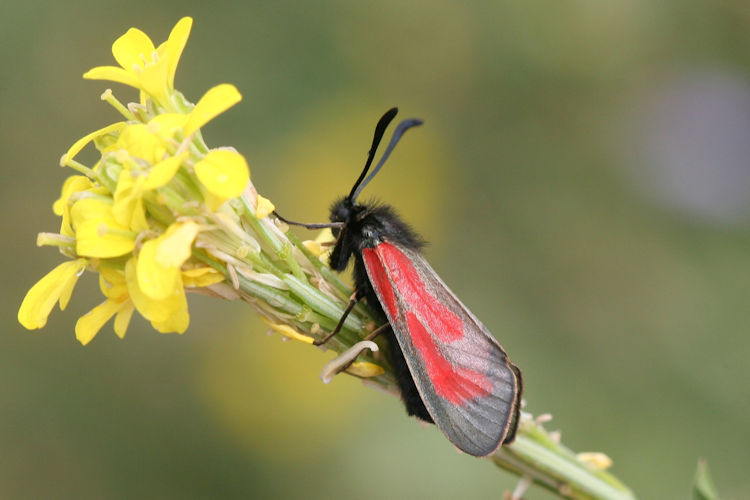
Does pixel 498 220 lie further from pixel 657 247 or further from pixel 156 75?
pixel 156 75

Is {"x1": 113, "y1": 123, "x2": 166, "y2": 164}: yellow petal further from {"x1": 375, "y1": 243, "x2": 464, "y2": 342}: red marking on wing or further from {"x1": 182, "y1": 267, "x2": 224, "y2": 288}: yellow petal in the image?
{"x1": 375, "y1": 243, "x2": 464, "y2": 342}: red marking on wing

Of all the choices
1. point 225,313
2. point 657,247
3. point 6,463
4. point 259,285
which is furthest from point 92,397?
point 657,247

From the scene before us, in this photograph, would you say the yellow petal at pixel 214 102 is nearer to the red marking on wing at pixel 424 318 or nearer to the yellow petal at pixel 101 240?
the yellow petal at pixel 101 240

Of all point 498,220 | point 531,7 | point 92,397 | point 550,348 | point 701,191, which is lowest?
point 92,397

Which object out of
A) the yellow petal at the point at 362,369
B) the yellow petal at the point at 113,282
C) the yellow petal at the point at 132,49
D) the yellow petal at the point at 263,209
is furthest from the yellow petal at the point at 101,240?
the yellow petal at the point at 362,369

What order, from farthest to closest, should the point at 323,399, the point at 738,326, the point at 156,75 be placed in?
the point at 323,399, the point at 738,326, the point at 156,75

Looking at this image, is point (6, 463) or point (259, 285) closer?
point (259, 285)
